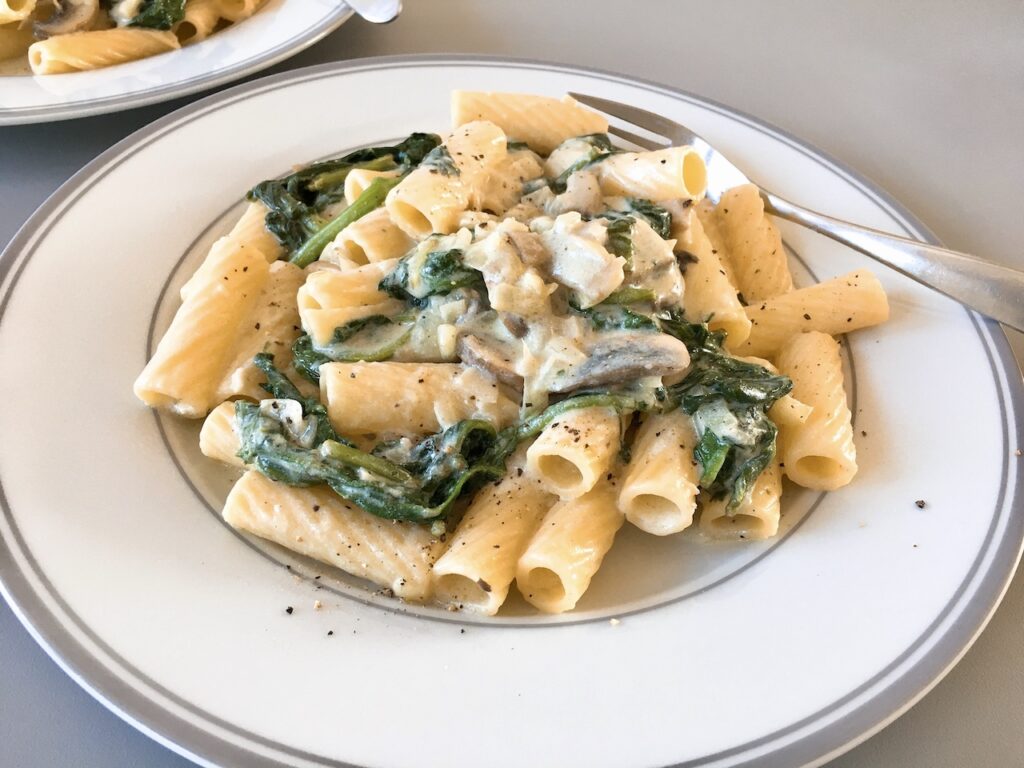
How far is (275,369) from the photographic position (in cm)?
185

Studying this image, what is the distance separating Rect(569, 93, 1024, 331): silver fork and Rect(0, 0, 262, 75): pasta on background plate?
1.32 metres

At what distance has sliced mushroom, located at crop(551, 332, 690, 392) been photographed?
5.62 feet

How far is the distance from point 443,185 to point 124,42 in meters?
1.27

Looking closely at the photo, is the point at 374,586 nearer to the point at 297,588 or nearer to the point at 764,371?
the point at 297,588

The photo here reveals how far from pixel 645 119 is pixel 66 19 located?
1.77 metres

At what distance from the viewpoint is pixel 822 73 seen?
3.20 m

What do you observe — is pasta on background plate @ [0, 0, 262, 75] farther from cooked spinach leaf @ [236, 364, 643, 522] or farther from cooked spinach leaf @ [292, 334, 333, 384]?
cooked spinach leaf @ [236, 364, 643, 522]

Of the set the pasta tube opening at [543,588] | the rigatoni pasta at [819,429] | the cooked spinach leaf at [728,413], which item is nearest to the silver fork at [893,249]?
the rigatoni pasta at [819,429]

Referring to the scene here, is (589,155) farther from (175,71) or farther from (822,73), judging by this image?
(822,73)

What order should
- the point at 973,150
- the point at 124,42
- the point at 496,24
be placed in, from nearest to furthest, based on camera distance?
the point at 124,42 < the point at 973,150 < the point at 496,24

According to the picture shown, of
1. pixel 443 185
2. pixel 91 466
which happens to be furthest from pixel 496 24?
pixel 91 466

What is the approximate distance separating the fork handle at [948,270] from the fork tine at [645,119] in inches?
18.3

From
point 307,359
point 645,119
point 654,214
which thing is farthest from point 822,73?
point 307,359

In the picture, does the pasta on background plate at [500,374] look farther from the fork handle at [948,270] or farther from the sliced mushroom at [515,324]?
the fork handle at [948,270]
